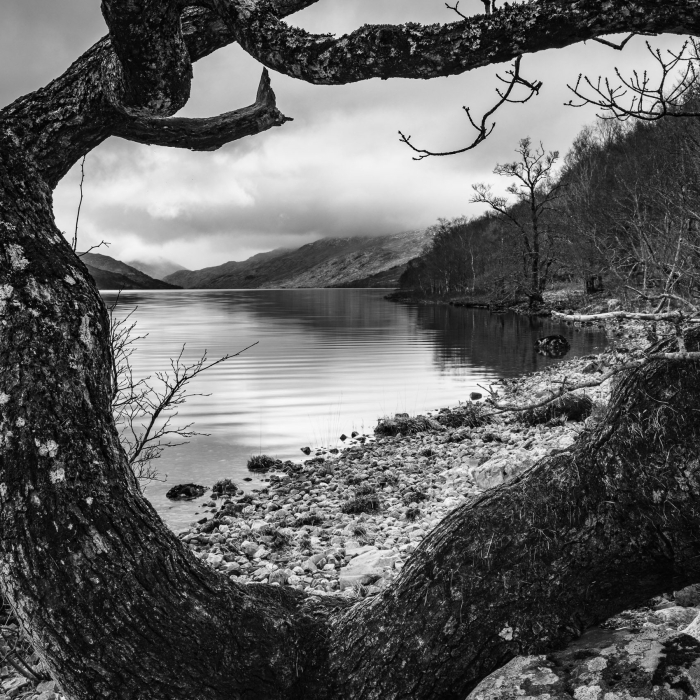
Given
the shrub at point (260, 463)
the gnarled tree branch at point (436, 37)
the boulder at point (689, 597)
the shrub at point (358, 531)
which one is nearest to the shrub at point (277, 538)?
the shrub at point (358, 531)

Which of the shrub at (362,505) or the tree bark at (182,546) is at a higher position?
the tree bark at (182,546)

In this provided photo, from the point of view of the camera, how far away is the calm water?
1530 cm

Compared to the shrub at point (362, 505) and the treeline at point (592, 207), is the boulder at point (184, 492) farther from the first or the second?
the treeline at point (592, 207)

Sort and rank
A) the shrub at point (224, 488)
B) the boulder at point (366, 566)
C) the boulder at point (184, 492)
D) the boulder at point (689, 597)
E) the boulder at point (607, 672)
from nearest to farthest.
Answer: the boulder at point (607, 672) → the boulder at point (689, 597) → the boulder at point (366, 566) → the boulder at point (184, 492) → the shrub at point (224, 488)

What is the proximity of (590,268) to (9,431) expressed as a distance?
5346cm

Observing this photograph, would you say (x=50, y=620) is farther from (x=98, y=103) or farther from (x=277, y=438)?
(x=277, y=438)

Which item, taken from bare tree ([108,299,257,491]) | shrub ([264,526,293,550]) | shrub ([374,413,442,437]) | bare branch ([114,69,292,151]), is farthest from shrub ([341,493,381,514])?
bare branch ([114,69,292,151])

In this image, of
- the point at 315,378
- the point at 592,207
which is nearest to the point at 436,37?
the point at 315,378

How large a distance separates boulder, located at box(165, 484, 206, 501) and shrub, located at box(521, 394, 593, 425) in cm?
796

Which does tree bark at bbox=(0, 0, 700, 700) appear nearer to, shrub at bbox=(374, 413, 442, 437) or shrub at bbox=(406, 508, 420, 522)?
shrub at bbox=(406, 508, 420, 522)

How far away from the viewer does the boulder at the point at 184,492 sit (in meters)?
11.3

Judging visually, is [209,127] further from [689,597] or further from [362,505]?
[362,505]

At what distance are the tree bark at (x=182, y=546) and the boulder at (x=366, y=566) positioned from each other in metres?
3.72

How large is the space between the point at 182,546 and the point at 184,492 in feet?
30.3
